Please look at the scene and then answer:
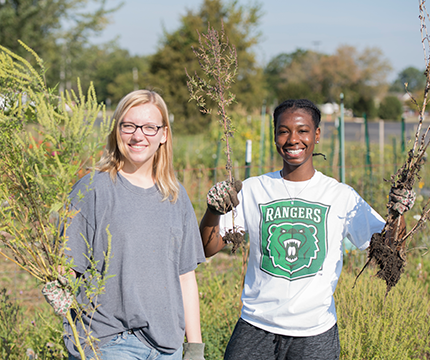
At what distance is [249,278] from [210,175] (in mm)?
5449

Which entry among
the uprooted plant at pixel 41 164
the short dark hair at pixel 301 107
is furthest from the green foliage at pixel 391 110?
the uprooted plant at pixel 41 164

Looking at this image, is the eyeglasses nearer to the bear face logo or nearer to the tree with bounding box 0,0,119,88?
the bear face logo

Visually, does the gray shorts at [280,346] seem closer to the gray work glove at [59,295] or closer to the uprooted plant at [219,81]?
the uprooted plant at [219,81]

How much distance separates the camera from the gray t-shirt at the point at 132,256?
1.50m

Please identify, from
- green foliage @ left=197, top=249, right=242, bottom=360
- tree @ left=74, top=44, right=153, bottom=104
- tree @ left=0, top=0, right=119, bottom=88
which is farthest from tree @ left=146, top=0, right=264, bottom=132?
tree @ left=74, top=44, right=153, bottom=104

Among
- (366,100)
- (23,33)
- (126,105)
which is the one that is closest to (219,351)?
(126,105)

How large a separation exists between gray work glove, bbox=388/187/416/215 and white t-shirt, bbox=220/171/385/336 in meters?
0.20

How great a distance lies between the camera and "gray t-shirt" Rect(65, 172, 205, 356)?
1.50 metres

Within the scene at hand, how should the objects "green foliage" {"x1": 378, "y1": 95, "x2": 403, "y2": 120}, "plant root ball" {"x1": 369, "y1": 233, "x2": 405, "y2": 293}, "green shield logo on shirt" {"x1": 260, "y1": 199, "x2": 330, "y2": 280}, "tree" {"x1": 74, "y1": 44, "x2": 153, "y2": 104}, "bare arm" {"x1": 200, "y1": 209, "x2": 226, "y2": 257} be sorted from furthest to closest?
"tree" {"x1": 74, "y1": 44, "x2": 153, "y2": 104} → "green foliage" {"x1": 378, "y1": 95, "x2": 403, "y2": 120} → "bare arm" {"x1": 200, "y1": 209, "x2": 226, "y2": 257} → "green shield logo on shirt" {"x1": 260, "y1": 199, "x2": 330, "y2": 280} → "plant root ball" {"x1": 369, "y1": 233, "x2": 405, "y2": 293}

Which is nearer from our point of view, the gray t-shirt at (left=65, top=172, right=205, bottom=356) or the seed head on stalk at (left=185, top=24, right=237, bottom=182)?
the gray t-shirt at (left=65, top=172, right=205, bottom=356)

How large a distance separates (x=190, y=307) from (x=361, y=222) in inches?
33.2

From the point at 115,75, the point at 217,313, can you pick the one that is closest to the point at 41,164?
the point at 217,313

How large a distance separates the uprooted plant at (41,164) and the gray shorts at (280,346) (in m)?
0.68

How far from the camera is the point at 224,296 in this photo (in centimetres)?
318
